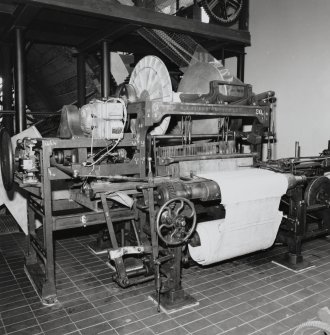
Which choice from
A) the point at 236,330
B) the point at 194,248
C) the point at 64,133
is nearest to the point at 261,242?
the point at 194,248

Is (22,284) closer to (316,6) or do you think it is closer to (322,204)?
(322,204)

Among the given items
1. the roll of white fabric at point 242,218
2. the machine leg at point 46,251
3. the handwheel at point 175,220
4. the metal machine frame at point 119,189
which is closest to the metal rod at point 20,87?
the metal machine frame at point 119,189

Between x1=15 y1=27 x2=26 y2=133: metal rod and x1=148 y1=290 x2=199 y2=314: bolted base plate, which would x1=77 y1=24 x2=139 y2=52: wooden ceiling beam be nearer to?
x1=15 y1=27 x2=26 y2=133: metal rod

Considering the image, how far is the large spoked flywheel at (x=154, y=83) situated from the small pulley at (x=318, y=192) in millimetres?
1974

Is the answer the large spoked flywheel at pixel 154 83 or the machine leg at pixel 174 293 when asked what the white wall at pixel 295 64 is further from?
the machine leg at pixel 174 293

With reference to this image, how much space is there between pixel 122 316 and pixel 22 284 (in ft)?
4.53

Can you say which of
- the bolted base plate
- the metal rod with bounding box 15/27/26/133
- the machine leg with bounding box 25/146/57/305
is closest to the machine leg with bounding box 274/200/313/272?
the bolted base plate

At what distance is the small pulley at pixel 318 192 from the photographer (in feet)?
14.9

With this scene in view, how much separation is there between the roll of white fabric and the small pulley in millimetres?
743

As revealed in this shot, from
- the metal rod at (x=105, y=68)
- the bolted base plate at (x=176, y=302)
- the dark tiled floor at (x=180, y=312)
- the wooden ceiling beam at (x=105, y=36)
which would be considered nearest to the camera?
the dark tiled floor at (x=180, y=312)

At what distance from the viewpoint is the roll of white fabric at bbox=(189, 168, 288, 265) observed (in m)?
3.58

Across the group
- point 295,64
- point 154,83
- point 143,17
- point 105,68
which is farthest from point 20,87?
point 295,64

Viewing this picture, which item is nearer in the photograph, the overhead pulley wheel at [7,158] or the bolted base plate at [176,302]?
the bolted base plate at [176,302]

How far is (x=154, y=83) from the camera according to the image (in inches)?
178
